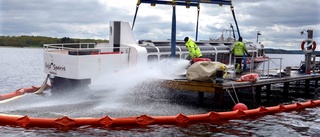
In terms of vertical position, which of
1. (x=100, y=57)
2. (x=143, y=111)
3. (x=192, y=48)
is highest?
(x=192, y=48)

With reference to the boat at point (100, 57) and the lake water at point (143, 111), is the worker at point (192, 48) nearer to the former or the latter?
the boat at point (100, 57)

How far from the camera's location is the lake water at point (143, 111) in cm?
1241

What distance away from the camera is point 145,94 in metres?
18.1

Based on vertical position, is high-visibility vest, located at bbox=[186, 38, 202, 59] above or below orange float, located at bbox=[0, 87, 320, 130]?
above

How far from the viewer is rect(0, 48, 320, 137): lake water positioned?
1241cm

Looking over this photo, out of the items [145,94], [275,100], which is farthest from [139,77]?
[275,100]

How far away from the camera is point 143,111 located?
15.1 metres

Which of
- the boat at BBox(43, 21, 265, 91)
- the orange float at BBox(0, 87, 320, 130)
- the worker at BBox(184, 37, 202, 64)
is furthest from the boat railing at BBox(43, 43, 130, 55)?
the orange float at BBox(0, 87, 320, 130)

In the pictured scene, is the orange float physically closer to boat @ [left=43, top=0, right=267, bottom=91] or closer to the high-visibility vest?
boat @ [left=43, top=0, right=267, bottom=91]

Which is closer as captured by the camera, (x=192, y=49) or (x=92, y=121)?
(x=92, y=121)

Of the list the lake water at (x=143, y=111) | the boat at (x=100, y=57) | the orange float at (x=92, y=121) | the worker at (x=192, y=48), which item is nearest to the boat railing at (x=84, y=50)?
the boat at (x=100, y=57)

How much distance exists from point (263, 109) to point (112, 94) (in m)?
6.57

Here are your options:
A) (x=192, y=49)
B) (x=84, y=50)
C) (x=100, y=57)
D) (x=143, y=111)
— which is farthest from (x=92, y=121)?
(x=192, y=49)

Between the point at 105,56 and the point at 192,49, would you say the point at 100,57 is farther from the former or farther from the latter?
the point at 192,49
